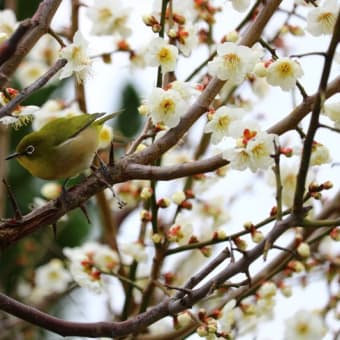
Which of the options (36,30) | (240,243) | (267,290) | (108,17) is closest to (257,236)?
(240,243)

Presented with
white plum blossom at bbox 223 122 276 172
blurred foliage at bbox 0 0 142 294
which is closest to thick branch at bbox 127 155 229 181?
white plum blossom at bbox 223 122 276 172

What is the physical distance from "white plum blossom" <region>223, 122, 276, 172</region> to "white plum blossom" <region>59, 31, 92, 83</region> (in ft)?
1.16

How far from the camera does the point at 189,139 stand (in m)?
3.01

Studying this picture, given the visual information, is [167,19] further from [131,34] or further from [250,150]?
[250,150]

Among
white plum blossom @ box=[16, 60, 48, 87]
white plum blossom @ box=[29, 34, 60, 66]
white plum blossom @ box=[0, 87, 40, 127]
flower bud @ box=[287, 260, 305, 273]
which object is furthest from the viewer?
white plum blossom @ box=[29, 34, 60, 66]

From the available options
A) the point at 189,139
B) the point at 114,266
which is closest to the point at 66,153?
the point at 114,266

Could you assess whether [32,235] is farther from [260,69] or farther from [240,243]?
[260,69]

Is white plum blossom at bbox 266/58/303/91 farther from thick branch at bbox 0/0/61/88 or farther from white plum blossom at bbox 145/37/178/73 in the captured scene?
thick branch at bbox 0/0/61/88

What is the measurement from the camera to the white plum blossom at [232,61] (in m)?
1.52

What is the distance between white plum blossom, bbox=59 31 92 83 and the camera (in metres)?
1.53

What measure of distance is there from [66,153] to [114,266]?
0.49 meters

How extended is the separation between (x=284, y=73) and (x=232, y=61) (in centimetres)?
11

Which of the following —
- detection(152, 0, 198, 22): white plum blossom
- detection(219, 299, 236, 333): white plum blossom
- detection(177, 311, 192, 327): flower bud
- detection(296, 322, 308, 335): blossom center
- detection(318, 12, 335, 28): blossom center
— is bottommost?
detection(177, 311, 192, 327): flower bud

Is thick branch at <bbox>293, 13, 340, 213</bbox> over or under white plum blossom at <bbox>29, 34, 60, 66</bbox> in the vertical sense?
under
